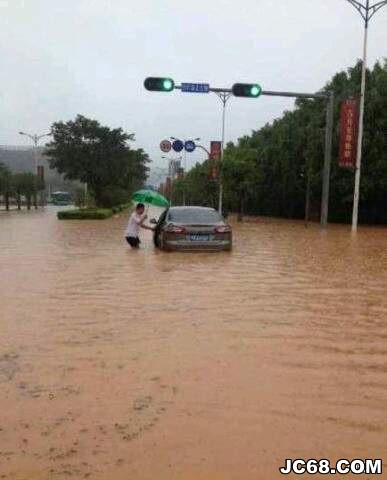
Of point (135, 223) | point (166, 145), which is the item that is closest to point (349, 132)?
point (135, 223)

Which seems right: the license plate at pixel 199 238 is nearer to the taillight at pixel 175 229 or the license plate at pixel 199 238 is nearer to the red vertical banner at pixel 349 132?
the taillight at pixel 175 229

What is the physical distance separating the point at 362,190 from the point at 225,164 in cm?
862

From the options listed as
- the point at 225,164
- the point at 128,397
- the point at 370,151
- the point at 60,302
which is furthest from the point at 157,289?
the point at 225,164

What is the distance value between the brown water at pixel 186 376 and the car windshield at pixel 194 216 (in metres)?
4.86

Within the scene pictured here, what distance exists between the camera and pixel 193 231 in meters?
15.9

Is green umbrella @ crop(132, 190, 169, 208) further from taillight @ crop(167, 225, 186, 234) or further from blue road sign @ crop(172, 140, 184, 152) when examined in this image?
blue road sign @ crop(172, 140, 184, 152)

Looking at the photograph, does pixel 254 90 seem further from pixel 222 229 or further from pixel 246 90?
pixel 222 229

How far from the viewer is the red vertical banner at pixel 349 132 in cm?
2648

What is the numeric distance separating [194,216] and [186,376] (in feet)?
36.8

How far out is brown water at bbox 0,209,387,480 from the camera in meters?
4.00

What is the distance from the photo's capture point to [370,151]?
34.8m

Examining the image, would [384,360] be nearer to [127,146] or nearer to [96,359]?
[96,359]

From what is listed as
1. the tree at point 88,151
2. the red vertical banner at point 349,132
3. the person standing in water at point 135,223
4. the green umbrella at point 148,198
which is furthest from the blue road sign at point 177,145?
the person standing in water at point 135,223

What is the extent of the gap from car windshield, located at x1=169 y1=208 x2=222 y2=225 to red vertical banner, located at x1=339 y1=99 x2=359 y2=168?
1146cm
